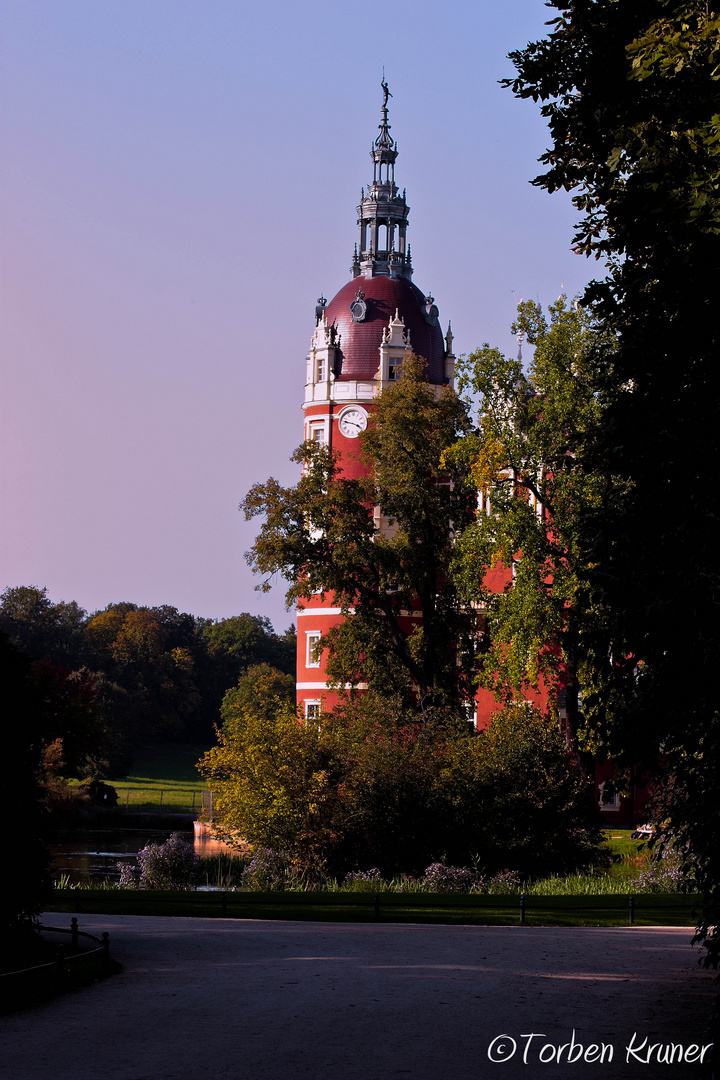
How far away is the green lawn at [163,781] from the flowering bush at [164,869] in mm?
38781

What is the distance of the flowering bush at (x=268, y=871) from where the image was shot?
26.8m

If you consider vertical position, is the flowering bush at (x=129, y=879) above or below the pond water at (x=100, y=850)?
above

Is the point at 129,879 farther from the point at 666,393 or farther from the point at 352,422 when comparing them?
the point at 352,422

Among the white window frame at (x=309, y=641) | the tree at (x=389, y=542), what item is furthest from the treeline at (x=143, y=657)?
the tree at (x=389, y=542)

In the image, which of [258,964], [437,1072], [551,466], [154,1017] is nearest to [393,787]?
[551,466]

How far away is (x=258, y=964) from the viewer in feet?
48.4

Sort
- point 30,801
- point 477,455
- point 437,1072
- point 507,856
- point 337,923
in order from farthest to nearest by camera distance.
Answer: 1. point 477,455
2. point 507,856
3. point 337,923
4. point 30,801
5. point 437,1072

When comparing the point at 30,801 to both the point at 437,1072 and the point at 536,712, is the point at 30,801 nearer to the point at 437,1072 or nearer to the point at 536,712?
the point at 437,1072

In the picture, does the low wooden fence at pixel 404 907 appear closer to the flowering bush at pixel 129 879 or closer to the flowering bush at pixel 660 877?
Answer: the flowering bush at pixel 660 877

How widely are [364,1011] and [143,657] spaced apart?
296ft

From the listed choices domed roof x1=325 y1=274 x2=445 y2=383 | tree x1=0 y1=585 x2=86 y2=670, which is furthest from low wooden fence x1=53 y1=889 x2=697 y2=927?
tree x1=0 y1=585 x2=86 y2=670

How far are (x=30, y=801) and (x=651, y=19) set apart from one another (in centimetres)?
1150

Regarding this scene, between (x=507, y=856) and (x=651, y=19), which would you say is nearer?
(x=651, y=19)

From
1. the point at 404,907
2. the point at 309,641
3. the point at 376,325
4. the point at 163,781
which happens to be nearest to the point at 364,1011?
the point at 404,907
